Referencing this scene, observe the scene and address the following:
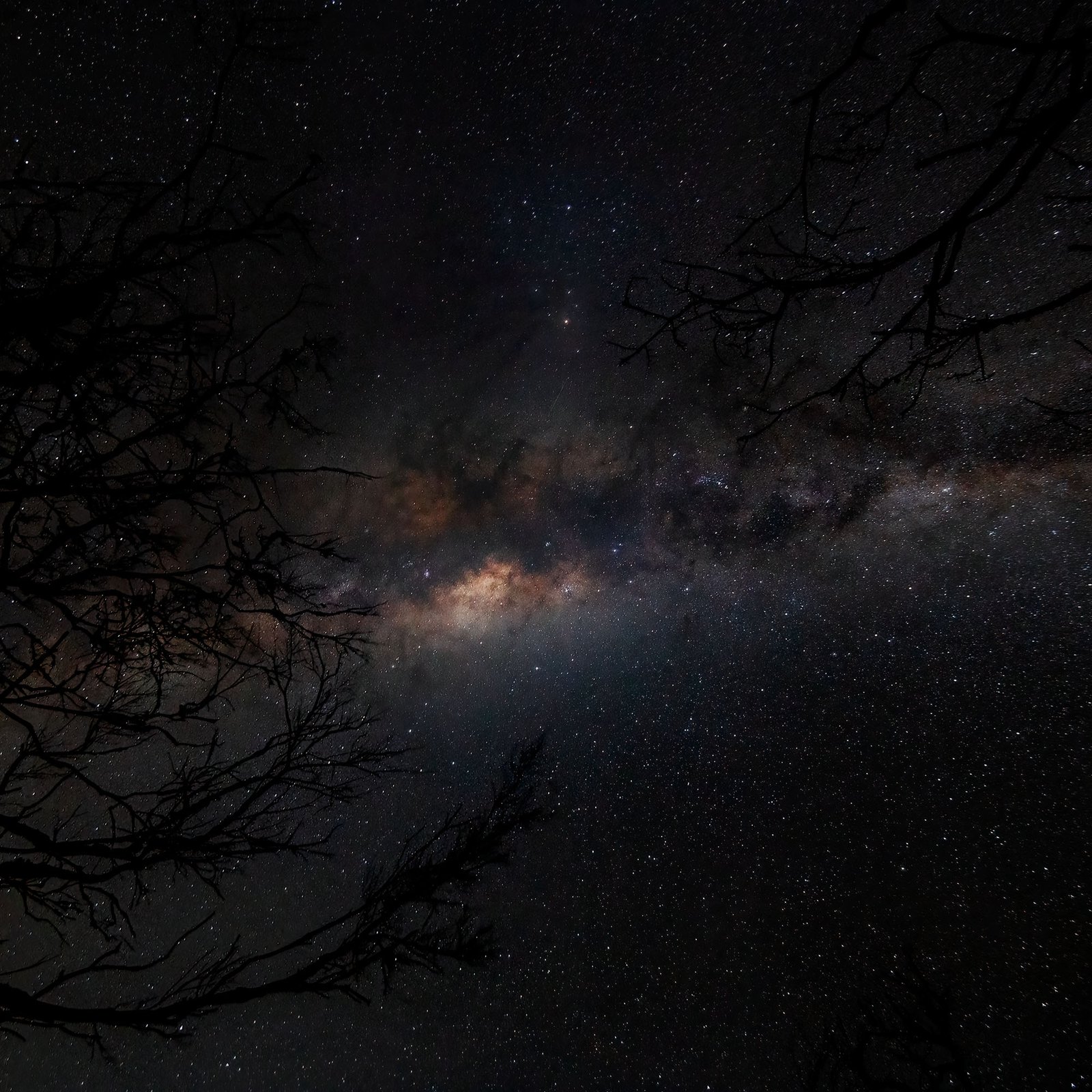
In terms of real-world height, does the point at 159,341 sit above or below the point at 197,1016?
above

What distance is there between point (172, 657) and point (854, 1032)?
12.0m

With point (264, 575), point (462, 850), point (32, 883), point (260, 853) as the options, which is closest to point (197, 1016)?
point (260, 853)

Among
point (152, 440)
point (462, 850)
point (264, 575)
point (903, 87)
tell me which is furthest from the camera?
point (462, 850)

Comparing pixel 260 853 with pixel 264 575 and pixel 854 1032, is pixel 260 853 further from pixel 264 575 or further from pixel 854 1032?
pixel 854 1032

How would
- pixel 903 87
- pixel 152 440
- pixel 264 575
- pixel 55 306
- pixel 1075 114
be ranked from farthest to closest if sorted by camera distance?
1. pixel 264 575
2. pixel 152 440
3. pixel 55 306
4. pixel 903 87
5. pixel 1075 114

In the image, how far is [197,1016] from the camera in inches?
107

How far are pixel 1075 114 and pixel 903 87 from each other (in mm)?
478

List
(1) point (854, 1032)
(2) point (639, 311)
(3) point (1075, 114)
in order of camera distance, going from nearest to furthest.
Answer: (3) point (1075, 114) → (2) point (639, 311) → (1) point (854, 1032)

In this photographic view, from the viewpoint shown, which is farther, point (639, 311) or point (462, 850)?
point (462, 850)

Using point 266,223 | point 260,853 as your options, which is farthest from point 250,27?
point 260,853

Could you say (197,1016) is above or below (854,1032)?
above

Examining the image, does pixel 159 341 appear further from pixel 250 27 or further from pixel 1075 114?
pixel 1075 114

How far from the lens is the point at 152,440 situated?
236 centimetres

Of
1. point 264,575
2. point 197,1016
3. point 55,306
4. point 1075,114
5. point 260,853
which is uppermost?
point 55,306
